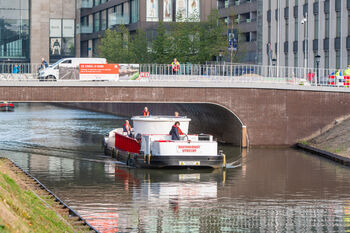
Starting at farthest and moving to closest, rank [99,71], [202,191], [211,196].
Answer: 1. [99,71]
2. [202,191]
3. [211,196]

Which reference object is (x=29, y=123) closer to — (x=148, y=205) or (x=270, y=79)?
(x=270, y=79)

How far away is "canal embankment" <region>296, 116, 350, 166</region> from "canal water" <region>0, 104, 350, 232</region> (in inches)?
27.2

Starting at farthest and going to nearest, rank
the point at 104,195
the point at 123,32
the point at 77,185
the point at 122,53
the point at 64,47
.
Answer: the point at 64,47 → the point at 123,32 → the point at 122,53 → the point at 77,185 → the point at 104,195

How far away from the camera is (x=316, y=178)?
3431cm

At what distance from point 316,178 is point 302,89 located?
621 inches

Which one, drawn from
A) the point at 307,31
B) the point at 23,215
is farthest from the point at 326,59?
the point at 23,215

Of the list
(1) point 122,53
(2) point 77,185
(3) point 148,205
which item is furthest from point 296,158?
(1) point 122,53

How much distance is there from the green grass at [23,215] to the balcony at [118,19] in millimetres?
86647

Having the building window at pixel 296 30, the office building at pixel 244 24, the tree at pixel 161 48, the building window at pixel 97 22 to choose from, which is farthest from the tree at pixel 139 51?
the building window at pixel 97 22

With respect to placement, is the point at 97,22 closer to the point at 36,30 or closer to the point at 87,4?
the point at 87,4

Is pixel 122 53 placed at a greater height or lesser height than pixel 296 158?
greater

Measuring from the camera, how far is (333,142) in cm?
4562

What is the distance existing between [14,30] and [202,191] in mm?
74713

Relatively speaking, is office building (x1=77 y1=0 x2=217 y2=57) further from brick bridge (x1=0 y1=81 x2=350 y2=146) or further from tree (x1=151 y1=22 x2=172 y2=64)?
brick bridge (x1=0 y1=81 x2=350 y2=146)
